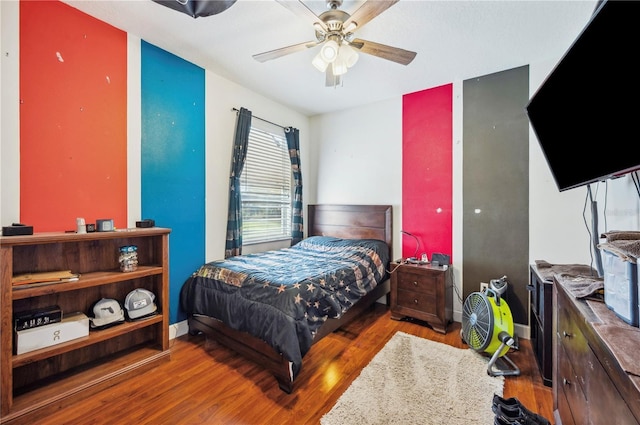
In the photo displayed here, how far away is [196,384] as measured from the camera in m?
1.85

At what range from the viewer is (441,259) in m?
2.86

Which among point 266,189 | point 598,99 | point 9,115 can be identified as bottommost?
point 266,189

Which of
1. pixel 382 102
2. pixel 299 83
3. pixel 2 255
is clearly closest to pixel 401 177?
pixel 382 102

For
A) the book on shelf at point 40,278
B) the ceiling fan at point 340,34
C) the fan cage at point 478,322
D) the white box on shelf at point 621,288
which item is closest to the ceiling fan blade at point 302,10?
the ceiling fan at point 340,34

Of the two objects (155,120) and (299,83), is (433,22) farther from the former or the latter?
(155,120)

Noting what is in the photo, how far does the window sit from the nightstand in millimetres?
1676

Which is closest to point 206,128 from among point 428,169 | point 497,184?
point 428,169

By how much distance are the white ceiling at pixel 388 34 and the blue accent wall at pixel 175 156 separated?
21cm

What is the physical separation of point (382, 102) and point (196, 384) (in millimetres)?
3596

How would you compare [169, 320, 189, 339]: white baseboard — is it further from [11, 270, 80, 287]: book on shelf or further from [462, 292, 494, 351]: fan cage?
[462, 292, 494, 351]: fan cage

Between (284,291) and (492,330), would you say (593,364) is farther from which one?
(284,291)

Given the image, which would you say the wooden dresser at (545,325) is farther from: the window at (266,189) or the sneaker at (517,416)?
the window at (266,189)

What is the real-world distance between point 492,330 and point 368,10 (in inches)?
92.7

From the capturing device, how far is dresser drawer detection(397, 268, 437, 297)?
2.69 m
